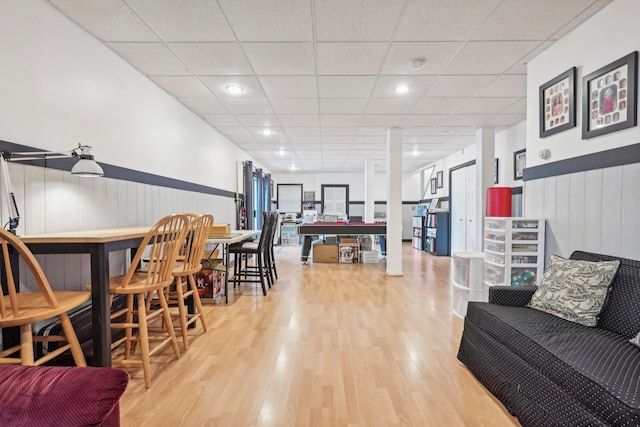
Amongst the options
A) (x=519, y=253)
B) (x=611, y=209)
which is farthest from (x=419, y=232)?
(x=611, y=209)

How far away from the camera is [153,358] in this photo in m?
2.28

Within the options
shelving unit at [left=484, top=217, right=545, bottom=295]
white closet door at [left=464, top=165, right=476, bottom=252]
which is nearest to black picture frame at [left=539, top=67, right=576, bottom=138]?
shelving unit at [left=484, top=217, right=545, bottom=295]

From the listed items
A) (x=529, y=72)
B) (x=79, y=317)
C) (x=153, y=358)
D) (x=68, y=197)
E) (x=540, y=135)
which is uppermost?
→ (x=529, y=72)

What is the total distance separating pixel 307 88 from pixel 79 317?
9.83ft

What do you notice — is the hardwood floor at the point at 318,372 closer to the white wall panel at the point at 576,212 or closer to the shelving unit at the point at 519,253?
the shelving unit at the point at 519,253

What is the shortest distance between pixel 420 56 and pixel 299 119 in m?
2.23

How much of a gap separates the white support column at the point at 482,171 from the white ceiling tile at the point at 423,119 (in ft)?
2.67

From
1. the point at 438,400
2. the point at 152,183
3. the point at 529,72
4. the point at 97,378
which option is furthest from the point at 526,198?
the point at 152,183

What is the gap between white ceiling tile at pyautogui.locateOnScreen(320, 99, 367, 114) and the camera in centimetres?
398

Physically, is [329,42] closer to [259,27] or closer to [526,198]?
[259,27]

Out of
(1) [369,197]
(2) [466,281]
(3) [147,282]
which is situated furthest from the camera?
(1) [369,197]

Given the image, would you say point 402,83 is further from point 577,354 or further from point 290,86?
point 577,354

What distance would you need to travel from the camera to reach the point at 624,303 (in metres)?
1.69

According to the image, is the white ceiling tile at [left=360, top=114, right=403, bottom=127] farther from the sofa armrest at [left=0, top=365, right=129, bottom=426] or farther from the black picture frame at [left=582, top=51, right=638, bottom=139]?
the sofa armrest at [left=0, top=365, right=129, bottom=426]
